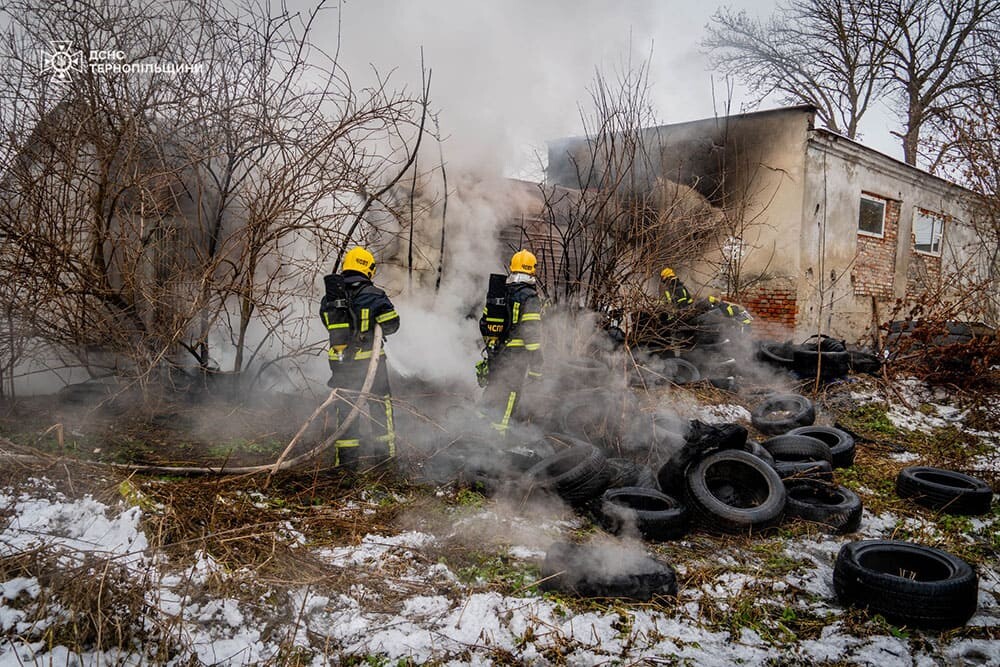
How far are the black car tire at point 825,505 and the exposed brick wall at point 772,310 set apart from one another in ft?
23.9

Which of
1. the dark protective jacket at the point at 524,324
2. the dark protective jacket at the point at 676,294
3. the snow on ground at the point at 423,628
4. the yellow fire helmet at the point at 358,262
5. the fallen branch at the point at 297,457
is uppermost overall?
the yellow fire helmet at the point at 358,262

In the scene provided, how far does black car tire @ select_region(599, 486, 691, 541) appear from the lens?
13.5 feet

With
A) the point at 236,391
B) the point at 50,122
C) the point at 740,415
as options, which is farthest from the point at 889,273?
the point at 50,122

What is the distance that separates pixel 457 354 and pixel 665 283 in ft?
11.2

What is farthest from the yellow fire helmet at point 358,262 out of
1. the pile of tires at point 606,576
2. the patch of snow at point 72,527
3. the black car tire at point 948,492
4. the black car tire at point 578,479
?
the black car tire at point 948,492

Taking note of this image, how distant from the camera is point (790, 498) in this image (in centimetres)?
464

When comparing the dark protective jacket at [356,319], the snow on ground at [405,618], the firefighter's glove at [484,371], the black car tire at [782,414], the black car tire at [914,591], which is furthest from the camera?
the black car tire at [782,414]

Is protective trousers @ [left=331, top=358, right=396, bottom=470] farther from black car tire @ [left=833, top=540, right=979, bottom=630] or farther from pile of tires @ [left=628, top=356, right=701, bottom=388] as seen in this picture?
pile of tires @ [left=628, top=356, right=701, bottom=388]

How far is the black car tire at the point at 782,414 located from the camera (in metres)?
6.57

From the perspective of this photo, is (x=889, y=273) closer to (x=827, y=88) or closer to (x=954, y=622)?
(x=827, y=88)

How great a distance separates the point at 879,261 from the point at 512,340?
37.1 feet

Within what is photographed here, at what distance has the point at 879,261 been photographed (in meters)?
13.2

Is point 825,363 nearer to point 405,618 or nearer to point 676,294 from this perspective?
point 676,294

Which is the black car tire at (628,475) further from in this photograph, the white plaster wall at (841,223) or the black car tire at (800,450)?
the white plaster wall at (841,223)
